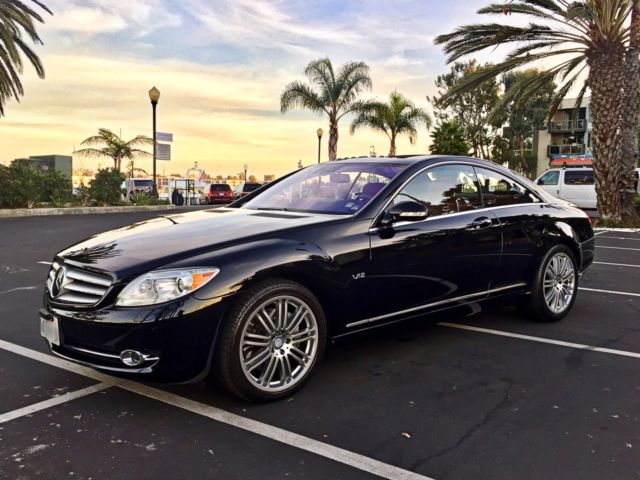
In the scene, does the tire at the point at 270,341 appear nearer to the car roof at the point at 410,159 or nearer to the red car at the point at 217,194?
the car roof at the point at 410,159

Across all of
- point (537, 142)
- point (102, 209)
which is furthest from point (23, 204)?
point (537, 142)

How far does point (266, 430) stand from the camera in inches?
122

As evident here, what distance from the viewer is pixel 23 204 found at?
1991cm

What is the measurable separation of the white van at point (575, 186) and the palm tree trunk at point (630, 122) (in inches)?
108

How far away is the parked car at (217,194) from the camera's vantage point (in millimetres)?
34969

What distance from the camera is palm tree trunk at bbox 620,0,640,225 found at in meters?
15.5

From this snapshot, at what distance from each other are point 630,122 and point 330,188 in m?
15.5

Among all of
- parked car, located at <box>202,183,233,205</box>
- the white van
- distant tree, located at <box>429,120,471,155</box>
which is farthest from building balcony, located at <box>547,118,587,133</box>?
the white van

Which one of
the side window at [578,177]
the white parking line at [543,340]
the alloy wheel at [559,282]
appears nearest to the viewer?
the white parking line at [543,340]

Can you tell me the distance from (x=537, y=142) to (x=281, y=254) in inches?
2638

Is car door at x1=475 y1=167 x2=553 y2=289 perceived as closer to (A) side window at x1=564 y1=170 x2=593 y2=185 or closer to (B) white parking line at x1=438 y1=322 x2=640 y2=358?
(B) white parking line at x1=438 y1=322 x2=640 y2=358

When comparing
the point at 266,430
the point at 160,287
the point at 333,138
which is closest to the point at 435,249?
the point at 266,430

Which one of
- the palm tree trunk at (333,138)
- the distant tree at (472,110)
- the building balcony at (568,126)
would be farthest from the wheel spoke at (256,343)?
the building balcony at (568,126)

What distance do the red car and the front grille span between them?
31553mm
